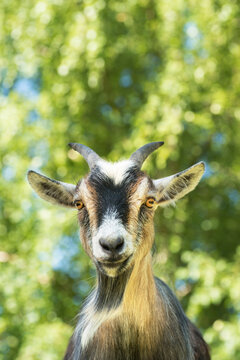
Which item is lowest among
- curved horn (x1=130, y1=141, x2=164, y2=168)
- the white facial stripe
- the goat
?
the goat

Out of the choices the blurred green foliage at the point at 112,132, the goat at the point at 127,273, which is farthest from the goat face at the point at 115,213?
the blurred green foliage at the point at 112,132

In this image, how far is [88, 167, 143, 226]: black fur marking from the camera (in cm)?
423

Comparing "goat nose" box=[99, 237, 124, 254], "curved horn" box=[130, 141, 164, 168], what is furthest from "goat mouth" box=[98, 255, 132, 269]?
"curved horn" box=[130, 141, 164, 168]

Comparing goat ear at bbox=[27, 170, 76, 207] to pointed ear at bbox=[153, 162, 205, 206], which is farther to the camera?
goat ear at bbox=[27, 170, 76, 207]

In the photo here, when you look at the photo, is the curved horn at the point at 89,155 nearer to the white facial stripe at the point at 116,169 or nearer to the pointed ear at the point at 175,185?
the white facial stripe at the point at 116,169

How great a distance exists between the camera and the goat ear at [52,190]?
16.4ft

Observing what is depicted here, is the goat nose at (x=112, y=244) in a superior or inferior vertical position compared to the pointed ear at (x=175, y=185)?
inferior

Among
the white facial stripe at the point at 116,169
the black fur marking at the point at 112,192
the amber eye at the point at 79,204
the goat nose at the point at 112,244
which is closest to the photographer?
the goat nose at the point at 112,244

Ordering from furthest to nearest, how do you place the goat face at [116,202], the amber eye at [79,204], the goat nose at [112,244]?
the amber eye at [79,204]
the goat face at [116,202]
the goat nose at [112,244]

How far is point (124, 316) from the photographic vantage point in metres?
4.57

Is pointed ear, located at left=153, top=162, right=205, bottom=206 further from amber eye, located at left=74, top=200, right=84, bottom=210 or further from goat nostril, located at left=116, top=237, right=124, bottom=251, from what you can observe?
goat nostril, located at left=116, top=237, right=124, bottom=251

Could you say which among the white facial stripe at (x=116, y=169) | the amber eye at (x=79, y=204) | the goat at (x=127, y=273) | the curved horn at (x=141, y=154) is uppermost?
the curved horn at (x=141, y=154)

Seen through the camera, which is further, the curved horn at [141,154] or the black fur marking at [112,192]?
the curved horn at [141,154]

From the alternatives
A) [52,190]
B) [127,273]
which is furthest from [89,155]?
[127,273]
